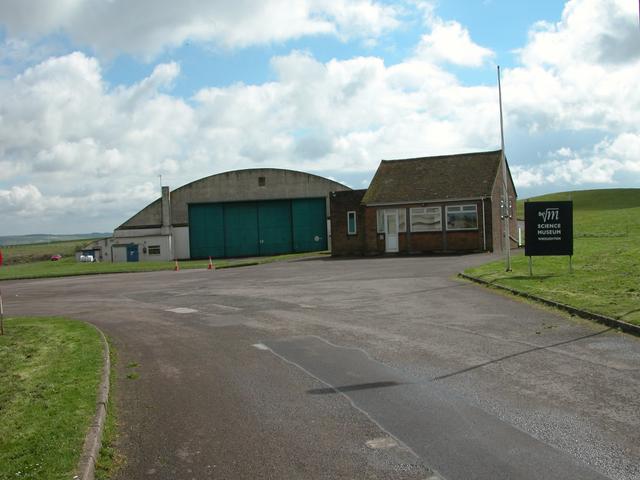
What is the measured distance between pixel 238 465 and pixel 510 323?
794 cm

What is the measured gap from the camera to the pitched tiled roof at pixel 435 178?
37469 mm

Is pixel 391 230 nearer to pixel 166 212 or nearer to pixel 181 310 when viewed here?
pixel 181 310

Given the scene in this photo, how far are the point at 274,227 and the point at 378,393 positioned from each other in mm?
47932

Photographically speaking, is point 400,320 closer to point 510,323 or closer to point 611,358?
point 510,323

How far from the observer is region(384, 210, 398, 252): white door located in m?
38.8

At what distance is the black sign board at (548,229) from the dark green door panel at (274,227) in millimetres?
35488

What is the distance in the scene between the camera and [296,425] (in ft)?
20.7

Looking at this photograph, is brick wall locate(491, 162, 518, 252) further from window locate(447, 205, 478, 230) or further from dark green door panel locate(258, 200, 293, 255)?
dark green door panel locate(258, 200, 293, 255)

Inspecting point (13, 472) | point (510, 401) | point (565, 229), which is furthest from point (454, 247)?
point (13, 472)

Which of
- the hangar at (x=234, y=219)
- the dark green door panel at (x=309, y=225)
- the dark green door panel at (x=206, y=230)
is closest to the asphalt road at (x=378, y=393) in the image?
the dark green door panel at (x=309, y=225)

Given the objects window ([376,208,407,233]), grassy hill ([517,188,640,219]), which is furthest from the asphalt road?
grassy hill ([517,188,640,219])

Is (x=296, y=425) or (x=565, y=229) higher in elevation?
(x=565, y=229)

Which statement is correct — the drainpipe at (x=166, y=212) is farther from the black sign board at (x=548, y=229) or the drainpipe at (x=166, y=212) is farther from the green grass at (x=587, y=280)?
the black sign board at (x=548, y=229)

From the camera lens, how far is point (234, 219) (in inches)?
2197
